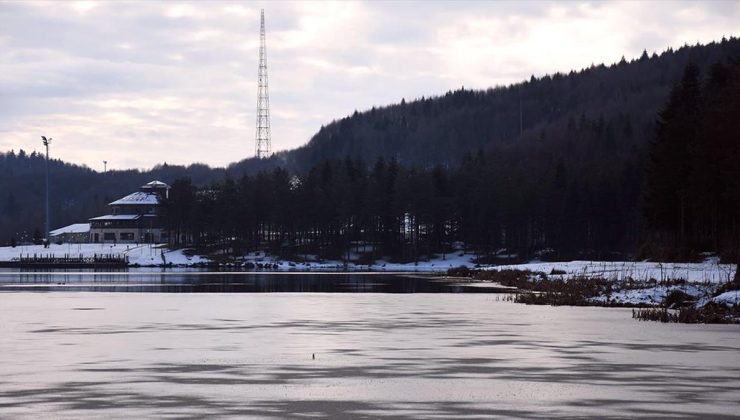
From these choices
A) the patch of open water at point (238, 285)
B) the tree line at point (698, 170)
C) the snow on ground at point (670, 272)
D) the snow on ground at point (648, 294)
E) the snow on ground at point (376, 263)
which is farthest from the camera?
the snow on ground at point (376, 263)

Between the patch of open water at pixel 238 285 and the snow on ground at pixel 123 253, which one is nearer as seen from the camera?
the patch of open water at pixel 238 285

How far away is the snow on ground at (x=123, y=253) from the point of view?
168 meters

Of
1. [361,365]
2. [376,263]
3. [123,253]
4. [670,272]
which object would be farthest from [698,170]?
[123,253]

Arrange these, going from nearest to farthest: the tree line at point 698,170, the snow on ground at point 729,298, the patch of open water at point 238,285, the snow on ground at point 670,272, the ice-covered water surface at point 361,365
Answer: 1. the ice-covered water surface at point 361,365
2. the snow on ground at point 729,298
3. the snow on ground at point 670,272
4. the patch of open water at point 238,285
5. the tree line at point 698,170

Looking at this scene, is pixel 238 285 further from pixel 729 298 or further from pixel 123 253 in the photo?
pixel 123 253

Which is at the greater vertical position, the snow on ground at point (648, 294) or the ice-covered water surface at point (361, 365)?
the snow on ground at point (648, 294)

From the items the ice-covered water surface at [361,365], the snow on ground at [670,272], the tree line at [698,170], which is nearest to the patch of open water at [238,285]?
the snow on ground at [670,272]

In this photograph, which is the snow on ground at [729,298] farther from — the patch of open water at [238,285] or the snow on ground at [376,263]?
the snow on ground at [376,263]

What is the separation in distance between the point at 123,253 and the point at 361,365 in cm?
16493

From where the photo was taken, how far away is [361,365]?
22.3 meters

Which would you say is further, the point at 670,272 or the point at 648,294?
the point at 670,272

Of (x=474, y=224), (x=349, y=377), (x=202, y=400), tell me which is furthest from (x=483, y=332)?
(x=474, y=224)

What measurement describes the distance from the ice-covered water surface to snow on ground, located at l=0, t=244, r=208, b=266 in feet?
419

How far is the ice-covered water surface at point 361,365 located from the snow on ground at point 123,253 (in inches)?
5031
